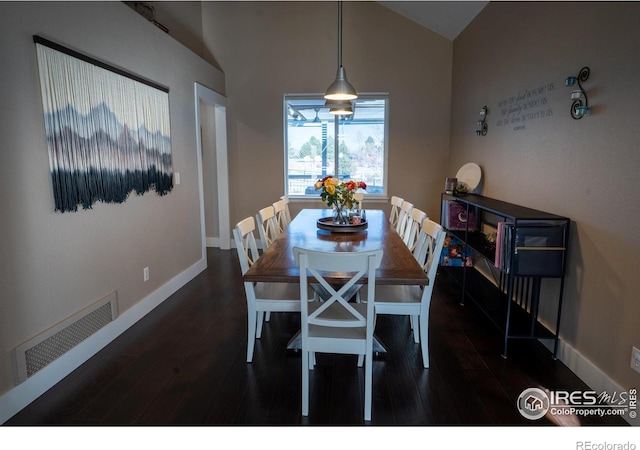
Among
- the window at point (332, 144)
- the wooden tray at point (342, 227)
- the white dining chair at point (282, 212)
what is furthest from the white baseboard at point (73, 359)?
the window at point (332, 144)

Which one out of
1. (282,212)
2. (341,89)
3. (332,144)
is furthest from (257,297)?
(332,144)

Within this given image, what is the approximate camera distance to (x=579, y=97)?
7.75ft

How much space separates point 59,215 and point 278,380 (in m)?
1.74

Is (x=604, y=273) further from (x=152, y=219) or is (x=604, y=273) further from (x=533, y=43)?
(x=152, y=219)

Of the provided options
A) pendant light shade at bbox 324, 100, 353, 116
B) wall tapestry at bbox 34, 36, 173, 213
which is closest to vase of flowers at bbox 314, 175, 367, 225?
pendant light shade at bbox 324, 100, 353, 116

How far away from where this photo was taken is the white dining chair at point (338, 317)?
183 cm

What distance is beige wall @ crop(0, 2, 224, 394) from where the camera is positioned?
2.03m

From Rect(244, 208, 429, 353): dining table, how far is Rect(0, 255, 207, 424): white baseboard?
137 centimetres

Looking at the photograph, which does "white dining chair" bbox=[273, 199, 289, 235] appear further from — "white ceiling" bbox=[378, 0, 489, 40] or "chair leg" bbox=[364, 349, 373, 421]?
"white ceiling" bbox=[378, 0, 489, 40]

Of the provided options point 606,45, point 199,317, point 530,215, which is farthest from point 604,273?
point 199,317

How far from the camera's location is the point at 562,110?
2.61 m

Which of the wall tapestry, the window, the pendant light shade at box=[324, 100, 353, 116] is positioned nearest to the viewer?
the wall tapestry

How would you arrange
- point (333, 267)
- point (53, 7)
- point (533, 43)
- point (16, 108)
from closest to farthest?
point (333, 267) → point (16, 108) → point (53, 7) → point (533, 43)

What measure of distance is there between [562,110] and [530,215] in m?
0.76
